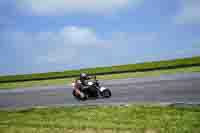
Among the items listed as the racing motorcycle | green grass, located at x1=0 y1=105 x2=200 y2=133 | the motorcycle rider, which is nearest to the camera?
green grass, located at x1=0 y1=105 x2=200 y2=133

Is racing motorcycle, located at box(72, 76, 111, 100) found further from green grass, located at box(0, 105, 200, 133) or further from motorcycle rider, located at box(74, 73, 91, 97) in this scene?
green grass, located at box(0, 105, 200, 133)

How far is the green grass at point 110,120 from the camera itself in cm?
955

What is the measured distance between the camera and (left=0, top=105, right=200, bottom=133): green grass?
9.55m

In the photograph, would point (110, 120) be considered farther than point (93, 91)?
No

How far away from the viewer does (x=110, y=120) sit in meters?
11.1

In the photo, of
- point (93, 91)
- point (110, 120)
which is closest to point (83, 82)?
point (93, 91)

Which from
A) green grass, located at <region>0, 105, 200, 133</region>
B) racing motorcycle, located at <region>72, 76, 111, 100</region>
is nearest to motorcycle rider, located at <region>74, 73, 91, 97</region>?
racing motorcycle, located at <region>72, 76, 111, 100</region>

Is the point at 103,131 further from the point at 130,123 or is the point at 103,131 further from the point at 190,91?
the point at 190,91

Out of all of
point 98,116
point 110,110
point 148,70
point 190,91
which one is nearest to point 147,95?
point 190,91

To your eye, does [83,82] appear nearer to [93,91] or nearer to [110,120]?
[93,91]

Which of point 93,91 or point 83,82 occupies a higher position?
point 83,82

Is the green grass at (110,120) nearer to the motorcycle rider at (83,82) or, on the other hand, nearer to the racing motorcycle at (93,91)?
the racing motorcycle at (93,91)

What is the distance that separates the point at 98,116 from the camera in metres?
12.1

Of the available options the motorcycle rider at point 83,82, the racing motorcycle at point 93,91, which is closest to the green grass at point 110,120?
the racing motorcycle at point 93,91
